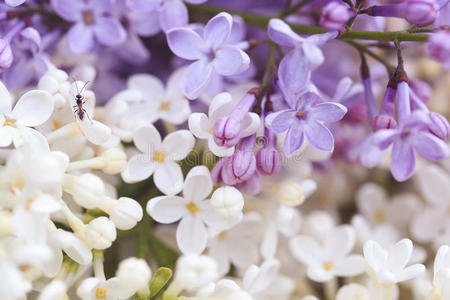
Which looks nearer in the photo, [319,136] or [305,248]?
[319,136]

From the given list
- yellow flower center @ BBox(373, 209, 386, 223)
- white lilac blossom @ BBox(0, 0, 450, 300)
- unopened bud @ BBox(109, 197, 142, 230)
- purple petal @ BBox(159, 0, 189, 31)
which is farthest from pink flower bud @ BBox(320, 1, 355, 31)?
yellow flower center @ BBox(373, 209, 386, 223)

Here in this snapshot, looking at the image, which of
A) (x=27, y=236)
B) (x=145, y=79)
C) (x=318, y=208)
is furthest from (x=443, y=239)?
(x=27, y=236)

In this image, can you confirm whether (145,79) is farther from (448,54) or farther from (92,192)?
(448,54)

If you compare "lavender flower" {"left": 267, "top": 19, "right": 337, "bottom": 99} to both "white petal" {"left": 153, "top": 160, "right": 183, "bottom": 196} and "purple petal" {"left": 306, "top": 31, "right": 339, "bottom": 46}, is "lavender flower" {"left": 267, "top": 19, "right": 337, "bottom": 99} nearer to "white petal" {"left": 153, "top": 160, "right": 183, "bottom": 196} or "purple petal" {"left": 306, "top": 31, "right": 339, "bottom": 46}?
"purple petal" {"left": 306, "top": 31, "right": 339, "bottom": 46}

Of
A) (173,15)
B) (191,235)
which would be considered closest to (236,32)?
(173,15)

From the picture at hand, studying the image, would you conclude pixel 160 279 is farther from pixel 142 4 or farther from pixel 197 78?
pixel 142 4

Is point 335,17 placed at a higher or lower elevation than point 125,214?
higher
